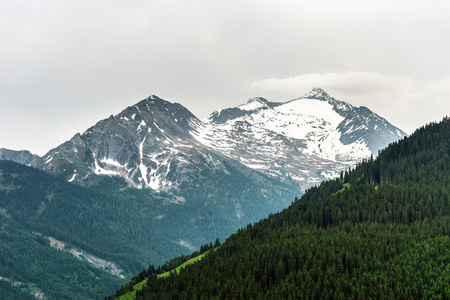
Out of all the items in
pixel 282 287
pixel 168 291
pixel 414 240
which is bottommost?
pixel 168 291

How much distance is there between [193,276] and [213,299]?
34.5 m

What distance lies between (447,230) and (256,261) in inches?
3082

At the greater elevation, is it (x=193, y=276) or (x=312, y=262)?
(x=312, y=262)

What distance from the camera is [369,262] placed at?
173000 millimetres

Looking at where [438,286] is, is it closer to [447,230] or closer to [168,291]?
[447,230]

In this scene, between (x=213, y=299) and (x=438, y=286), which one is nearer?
(x=438, y=286)

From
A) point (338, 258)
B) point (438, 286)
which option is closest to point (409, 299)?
point (438, 286)

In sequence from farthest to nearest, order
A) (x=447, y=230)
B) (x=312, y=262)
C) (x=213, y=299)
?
(x=447, y=230) → (x=312, y=262) → (x=213, y=299)

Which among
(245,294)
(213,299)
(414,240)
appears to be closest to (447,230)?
(414,240)

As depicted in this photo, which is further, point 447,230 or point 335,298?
point 447,230

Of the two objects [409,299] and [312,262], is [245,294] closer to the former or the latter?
[312,262]

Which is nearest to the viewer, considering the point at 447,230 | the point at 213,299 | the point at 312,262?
the point at 213,299

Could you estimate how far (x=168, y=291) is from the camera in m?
192

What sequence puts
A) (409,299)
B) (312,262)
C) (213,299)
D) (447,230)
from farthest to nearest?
(447,230) → (312,262) → (213,299) → (409,299)
